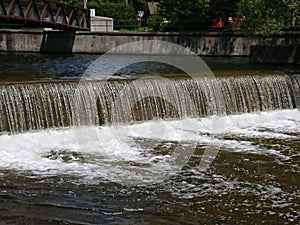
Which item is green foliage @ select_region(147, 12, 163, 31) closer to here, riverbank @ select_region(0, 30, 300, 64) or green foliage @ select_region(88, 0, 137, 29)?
riverbank @ select_region(0, 30, 300, 64)

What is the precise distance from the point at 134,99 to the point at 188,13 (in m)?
21.7

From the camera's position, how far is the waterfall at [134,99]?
12781 mm

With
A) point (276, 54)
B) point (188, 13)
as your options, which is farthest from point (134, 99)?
point (188, 13)

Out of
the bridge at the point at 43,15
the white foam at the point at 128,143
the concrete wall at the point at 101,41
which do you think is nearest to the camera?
the white foam at the point at 128,143

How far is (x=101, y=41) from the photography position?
1287 inches

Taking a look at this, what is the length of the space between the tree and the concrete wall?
507 centimetres

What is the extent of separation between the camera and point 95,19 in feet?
126

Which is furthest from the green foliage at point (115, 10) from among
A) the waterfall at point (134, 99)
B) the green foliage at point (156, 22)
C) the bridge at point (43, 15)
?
the waterfall at point (134, 99)

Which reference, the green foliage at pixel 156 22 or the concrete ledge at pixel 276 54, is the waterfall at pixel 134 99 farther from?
the green foliage at pixel 156 22

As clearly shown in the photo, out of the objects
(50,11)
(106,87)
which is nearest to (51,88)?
(106,87)

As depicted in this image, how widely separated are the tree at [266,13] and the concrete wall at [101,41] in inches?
200

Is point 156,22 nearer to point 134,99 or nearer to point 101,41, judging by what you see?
point 101,41

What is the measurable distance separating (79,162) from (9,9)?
16146 millimetres

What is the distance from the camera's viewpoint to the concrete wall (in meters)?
29.9
